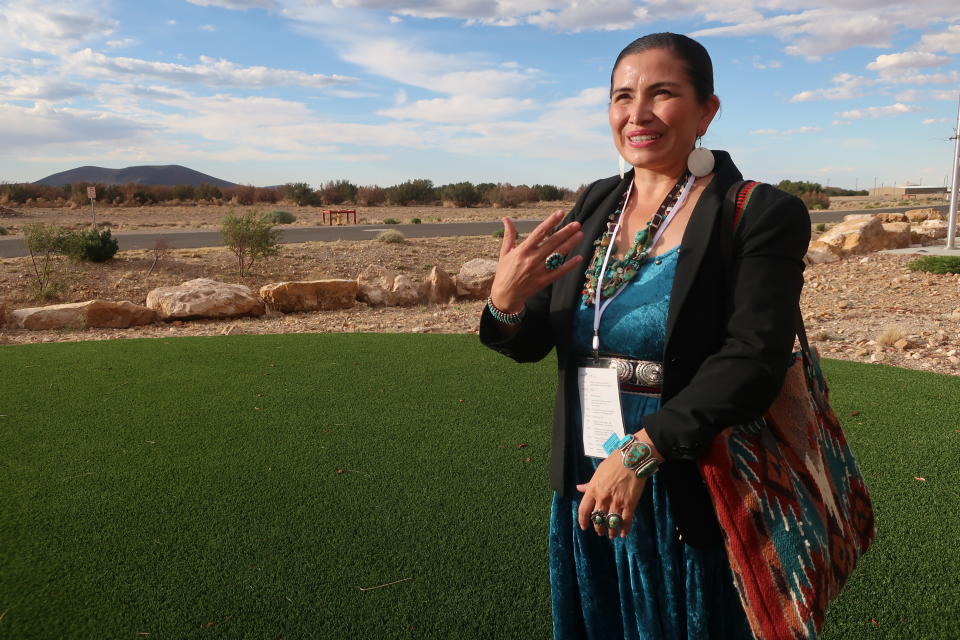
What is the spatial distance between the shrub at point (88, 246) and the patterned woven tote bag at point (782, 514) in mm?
13402

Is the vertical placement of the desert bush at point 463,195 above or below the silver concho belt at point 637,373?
above

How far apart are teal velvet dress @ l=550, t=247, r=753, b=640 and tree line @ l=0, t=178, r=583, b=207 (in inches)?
1876

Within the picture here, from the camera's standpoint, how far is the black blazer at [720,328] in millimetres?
1396

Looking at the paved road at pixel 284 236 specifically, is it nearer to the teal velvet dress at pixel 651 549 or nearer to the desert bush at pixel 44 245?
the desert bush at pixel 44 245

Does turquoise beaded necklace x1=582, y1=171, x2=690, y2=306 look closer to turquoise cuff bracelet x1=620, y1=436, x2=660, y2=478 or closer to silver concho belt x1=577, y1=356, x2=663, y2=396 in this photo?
silver concho belt x1=577, y1=356, x2=663, y2=396

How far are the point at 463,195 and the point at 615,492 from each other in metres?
48.6

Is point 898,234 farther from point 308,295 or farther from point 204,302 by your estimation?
point 204,302

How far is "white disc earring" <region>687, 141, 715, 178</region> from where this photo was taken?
1.60 m

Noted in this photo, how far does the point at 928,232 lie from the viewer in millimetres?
16547

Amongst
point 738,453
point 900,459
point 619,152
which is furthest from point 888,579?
point 619,152

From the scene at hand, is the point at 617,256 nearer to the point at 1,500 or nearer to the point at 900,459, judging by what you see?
the point at 900,459

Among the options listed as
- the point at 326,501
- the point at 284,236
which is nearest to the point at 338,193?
the point at 284,236

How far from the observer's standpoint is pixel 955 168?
604 inches

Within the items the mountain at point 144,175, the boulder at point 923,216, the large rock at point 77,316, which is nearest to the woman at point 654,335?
the large rock at point 77,316
